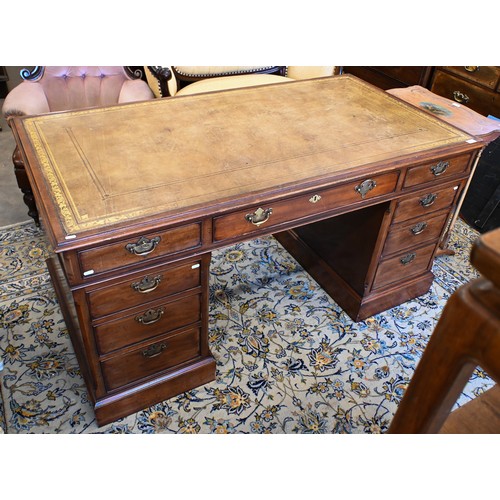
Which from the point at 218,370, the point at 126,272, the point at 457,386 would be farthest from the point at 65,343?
the point at 457,386

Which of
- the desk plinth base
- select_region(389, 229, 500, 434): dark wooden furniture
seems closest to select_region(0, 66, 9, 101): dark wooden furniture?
the desk plinth base

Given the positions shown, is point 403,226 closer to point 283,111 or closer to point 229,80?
point 283,111

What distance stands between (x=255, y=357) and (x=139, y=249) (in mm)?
858

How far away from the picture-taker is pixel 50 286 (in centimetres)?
225

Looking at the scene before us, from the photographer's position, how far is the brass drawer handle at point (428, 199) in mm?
1924

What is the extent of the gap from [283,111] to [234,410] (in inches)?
45.8

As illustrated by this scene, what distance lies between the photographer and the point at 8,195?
9.27 ft

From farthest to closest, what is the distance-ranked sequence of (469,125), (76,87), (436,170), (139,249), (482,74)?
1. (482,74)
2. (76,87)
3. (469,125)
4. (436,170)
5. (139,249)

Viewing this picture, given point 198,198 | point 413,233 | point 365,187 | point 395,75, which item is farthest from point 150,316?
point 395,75

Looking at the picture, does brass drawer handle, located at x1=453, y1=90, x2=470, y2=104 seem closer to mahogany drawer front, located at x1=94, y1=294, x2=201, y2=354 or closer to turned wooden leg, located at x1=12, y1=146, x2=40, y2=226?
mahogany drawer front, located at x1=94, y1=294, x2=201, y2=354

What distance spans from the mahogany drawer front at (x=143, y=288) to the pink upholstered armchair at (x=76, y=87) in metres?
1.33

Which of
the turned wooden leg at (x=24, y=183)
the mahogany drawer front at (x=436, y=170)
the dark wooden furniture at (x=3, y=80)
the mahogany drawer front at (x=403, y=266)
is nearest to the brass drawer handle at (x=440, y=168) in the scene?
the mahogany drawer front at (x=436, y=170)

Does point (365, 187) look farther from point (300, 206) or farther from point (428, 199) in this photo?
point (428, 199)

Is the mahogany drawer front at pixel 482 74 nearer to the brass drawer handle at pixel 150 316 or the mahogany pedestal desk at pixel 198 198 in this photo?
the mahogany pedestal desk at pixel 198 198
